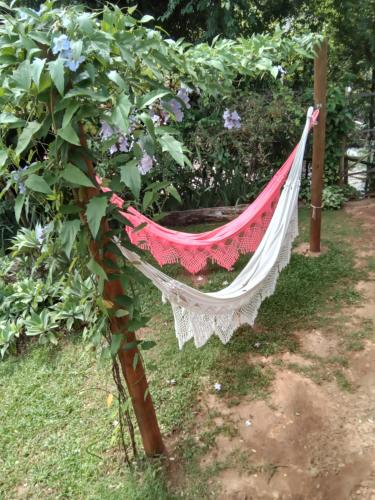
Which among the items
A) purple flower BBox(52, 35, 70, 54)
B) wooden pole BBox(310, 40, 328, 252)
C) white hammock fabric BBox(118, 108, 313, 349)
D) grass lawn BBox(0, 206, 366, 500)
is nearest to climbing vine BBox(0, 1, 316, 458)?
purple flower BBox(52, 35, 70, 54)

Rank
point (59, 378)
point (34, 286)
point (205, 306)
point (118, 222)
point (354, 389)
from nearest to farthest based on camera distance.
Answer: point (118, 222) → point (205, 306) → point (354, 389) → point (59, 378) → point (34, 286)

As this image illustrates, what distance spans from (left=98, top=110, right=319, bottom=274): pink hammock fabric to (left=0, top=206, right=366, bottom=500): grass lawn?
36 centimetres

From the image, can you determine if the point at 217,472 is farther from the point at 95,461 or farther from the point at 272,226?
the point at 272,226

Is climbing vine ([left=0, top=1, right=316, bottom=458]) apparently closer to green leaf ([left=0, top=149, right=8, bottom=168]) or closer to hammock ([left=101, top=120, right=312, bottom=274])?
green leaf ([left=0, top=149, right=8, bottom=168])

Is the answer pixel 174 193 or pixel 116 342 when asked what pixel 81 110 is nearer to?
pixel 174 193

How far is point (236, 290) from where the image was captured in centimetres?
182

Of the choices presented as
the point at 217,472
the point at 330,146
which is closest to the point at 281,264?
the point at 217,472

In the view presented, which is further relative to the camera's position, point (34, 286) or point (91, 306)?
point (34, 286)

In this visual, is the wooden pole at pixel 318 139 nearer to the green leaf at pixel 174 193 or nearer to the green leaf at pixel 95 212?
the green leaf at pixel 174 193

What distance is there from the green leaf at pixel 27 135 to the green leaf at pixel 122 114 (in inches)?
6.0

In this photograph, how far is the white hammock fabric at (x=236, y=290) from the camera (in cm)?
149

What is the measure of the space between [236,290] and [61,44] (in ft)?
4.32

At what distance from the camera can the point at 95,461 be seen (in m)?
1.54

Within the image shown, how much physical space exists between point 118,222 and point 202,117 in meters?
2.92
